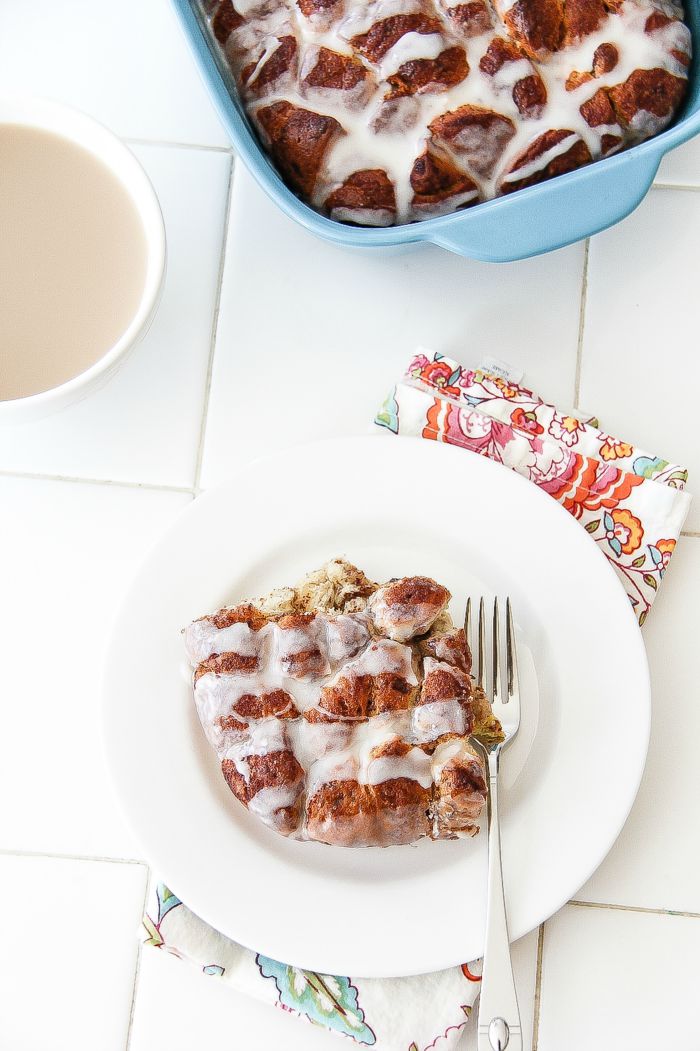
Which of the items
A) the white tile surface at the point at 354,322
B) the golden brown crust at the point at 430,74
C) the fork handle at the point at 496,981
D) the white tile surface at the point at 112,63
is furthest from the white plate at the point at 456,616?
the white tile surface at the point at 112,63

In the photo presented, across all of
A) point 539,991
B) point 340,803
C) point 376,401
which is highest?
point 376,401

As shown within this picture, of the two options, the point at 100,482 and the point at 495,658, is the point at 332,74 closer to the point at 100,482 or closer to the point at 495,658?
the point at 100,482

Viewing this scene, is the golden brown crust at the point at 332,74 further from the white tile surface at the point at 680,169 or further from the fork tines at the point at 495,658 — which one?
the fork tines at the point at 495,658

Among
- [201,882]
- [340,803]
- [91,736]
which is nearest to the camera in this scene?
[340,803]

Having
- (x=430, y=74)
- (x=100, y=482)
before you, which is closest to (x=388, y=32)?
(x=430, y=74)

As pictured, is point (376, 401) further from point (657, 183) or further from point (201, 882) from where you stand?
point (201, 882)

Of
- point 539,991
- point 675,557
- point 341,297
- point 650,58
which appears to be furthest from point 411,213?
point 539,991
